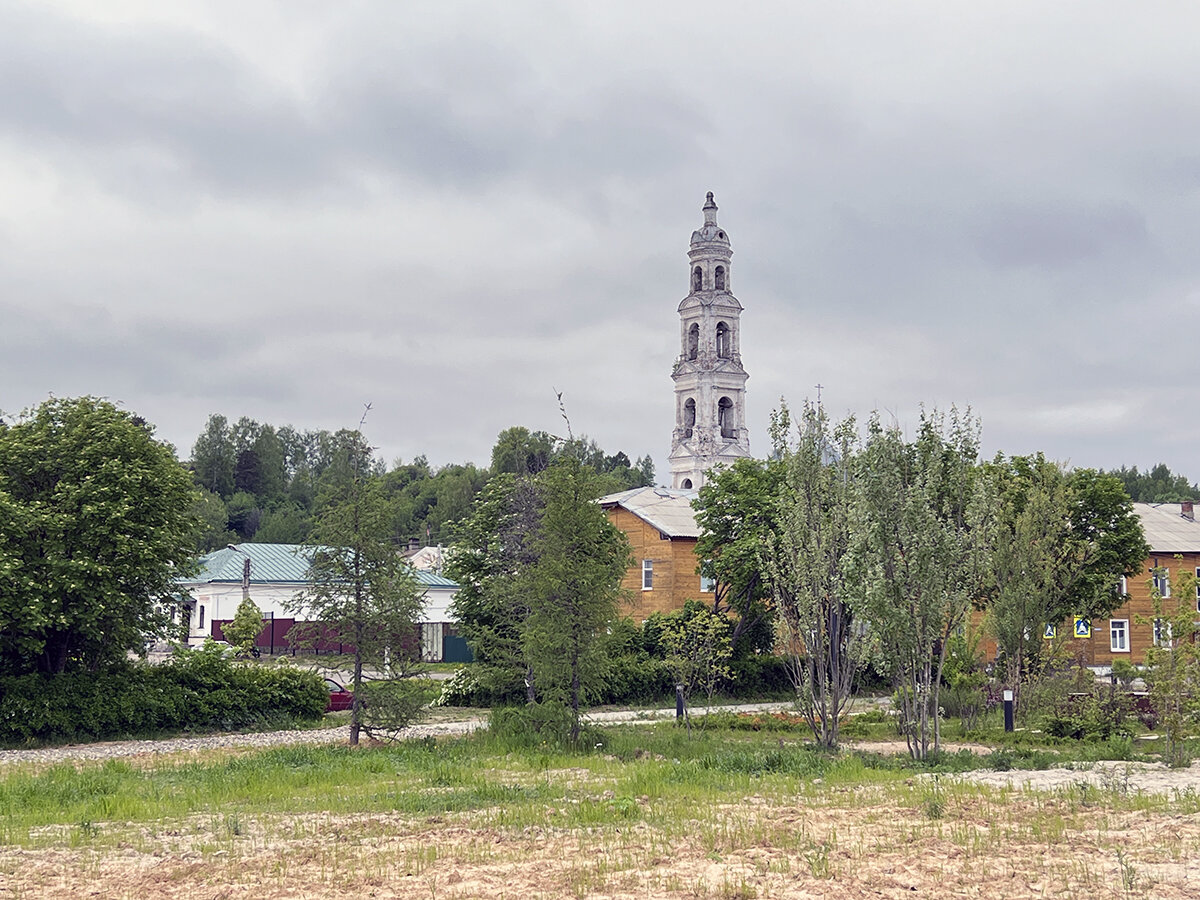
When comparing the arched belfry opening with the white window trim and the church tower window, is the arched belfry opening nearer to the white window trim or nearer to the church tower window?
the church tower window

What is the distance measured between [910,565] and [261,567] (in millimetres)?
44595

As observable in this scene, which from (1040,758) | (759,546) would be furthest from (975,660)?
(1040,758)

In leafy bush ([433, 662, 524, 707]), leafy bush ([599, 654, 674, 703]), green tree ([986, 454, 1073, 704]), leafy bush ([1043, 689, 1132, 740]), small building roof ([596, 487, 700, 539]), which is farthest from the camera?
small building roof ([596, 487, 700, 539])

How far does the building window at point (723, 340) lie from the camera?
3167 inches

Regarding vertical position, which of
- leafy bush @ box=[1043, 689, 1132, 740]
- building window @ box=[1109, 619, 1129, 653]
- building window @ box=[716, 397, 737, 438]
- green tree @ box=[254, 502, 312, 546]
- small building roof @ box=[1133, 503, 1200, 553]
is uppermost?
building window @ box=[716, 397, 737, 438]

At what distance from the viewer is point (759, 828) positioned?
1337 centimetres

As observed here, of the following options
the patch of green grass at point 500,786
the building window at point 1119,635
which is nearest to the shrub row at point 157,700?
the patch of green grass at point 500,786

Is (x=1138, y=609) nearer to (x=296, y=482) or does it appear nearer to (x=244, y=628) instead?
(x=244, y=628)

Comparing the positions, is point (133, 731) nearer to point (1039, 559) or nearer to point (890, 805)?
point (890, 805)

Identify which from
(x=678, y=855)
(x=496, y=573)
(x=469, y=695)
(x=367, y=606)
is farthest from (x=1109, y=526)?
(x=678, y=855)

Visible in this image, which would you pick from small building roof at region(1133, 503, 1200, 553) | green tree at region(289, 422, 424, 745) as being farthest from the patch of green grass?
small building roof at region(1133, 503, 1200, 553)

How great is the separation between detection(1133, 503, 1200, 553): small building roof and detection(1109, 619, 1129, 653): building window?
161 inches

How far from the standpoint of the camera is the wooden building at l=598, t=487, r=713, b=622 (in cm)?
4885

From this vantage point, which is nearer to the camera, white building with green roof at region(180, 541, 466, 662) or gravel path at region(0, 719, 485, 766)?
gravel path at region(0, 719, 485, 766)
